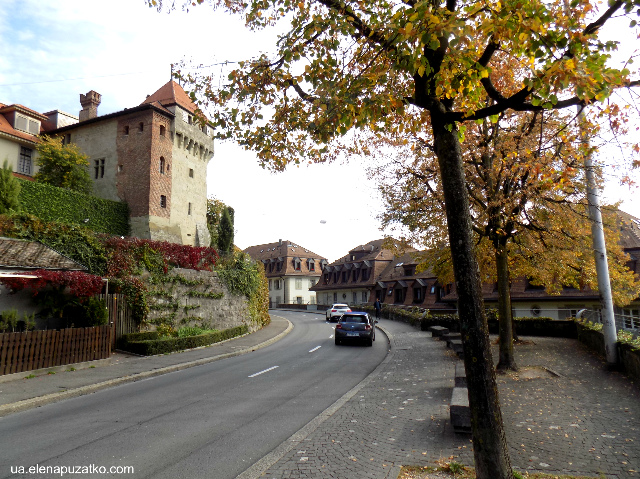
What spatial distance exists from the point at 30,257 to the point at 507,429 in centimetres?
1616

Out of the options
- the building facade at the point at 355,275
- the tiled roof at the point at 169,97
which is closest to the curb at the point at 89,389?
the tiled roof at the point at 169,97

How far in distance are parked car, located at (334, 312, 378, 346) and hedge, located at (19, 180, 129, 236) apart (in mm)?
17265

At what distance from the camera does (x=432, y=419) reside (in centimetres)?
758

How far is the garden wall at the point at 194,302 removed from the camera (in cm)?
2102

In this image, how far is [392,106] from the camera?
6371 mm

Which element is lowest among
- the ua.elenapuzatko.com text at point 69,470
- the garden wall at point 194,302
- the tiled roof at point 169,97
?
the ua.elenapuzatko.com text at point 69,470

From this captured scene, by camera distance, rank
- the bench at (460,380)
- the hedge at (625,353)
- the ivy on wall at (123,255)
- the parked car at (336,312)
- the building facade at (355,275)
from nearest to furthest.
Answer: the bench at (460,380), the hedge at (625,353), the ivy on wall at (123,255), the parked car at (336,312), the building facade at (355,275)

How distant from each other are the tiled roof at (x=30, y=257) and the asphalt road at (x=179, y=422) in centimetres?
626

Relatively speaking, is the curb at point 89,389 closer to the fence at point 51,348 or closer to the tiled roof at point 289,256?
the fence at point 51,348

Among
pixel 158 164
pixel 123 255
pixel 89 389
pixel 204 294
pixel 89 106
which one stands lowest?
pixel 89 389

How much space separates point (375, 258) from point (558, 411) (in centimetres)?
5095

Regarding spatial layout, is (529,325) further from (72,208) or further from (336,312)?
(72,208)

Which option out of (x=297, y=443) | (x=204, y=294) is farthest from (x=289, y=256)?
(x=297, y=443)

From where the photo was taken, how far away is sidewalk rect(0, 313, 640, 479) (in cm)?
539
